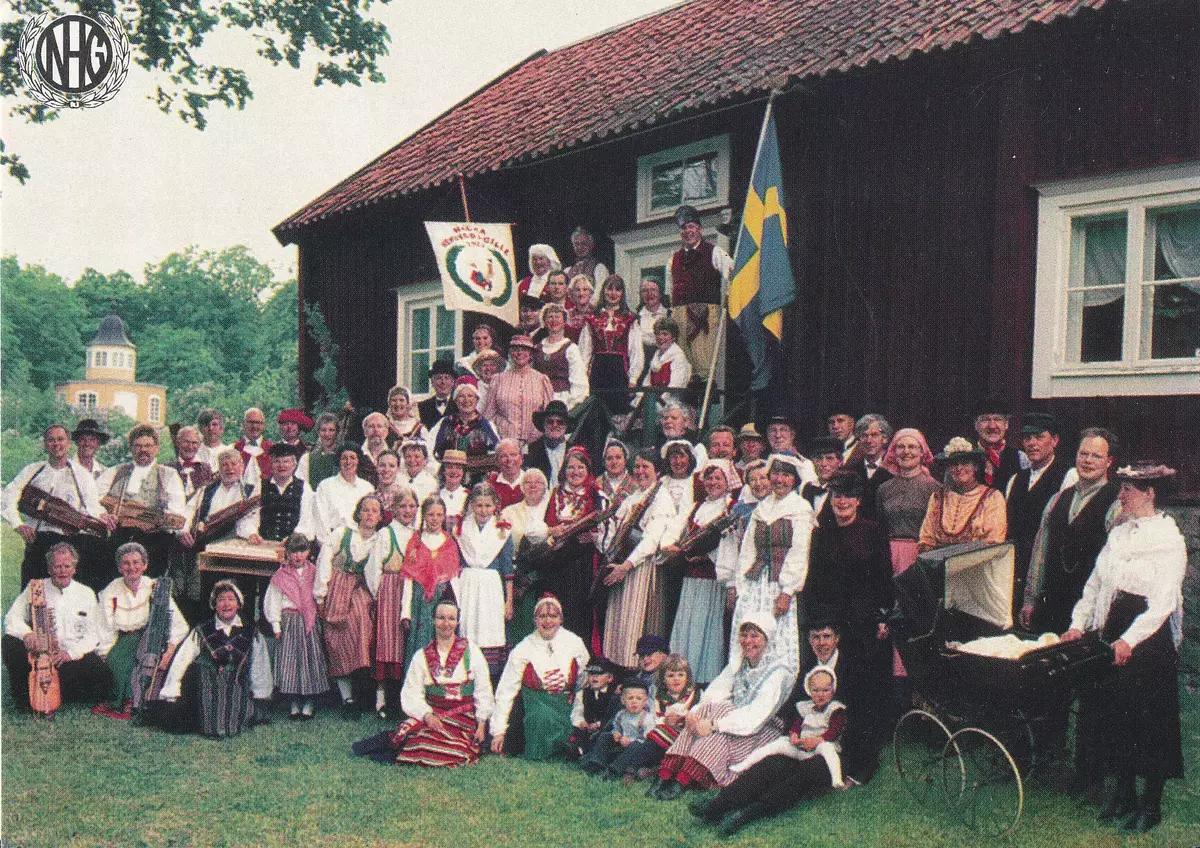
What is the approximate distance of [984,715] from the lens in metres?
5.25

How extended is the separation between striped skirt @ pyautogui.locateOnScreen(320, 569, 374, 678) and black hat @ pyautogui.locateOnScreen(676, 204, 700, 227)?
3.91m

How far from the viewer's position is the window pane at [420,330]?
14.0 metres

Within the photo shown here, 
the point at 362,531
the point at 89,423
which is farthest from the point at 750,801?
the point at 89,423

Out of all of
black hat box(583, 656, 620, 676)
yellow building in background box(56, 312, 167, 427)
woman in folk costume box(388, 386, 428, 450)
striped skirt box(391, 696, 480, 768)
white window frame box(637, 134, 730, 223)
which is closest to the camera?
striped skirt box(391, 696, 480, 768)

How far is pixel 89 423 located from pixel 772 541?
201 inches

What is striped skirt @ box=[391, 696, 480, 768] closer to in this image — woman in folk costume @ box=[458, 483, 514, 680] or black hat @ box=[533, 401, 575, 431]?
woman in folk costume @ box=[458, 483, 514, 680]

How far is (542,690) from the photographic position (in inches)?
274

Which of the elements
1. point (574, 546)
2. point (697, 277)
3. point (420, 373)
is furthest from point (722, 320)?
point (420, 373)

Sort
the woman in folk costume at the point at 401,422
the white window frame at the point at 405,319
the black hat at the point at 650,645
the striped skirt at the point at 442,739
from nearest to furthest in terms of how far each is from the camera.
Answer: the striped skirt at the point at 442,739 → the black hat at the point at 650,645 → the woman in folk costume at the point at 401,422 → the white window frame at the point at 405,319

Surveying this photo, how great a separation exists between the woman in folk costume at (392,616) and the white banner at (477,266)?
288cm

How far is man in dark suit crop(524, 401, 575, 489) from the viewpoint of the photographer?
8.50 metres

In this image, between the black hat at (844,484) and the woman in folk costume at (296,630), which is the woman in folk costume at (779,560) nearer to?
the black hat at (844,484)

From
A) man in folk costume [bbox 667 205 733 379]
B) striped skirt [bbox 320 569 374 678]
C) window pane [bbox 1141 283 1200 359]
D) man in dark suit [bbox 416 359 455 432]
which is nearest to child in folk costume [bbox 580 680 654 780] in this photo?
striped skirt [bbox 320 569 374 678]

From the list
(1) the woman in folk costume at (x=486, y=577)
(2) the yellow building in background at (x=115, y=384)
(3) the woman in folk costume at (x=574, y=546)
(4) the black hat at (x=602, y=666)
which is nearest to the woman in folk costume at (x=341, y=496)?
(1) the woman in folk costume at (x=486, y=577)
